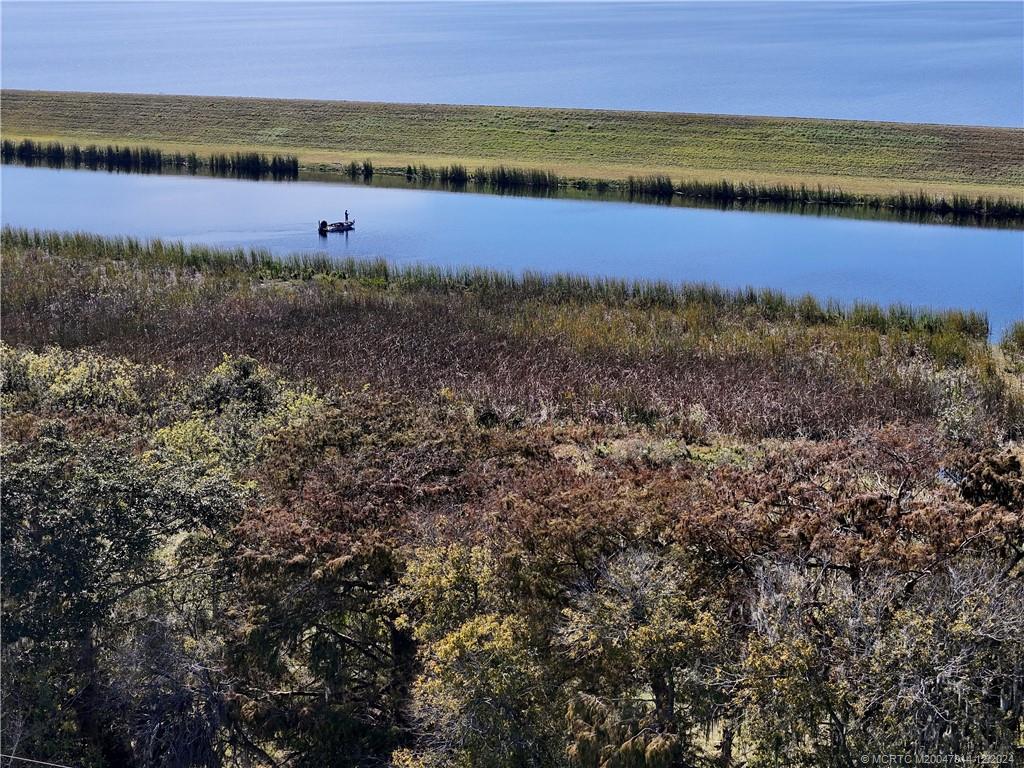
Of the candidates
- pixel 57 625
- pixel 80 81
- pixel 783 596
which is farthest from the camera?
pixel 80 81

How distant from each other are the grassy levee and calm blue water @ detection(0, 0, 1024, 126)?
56.7 ft

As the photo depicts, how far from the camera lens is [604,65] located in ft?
367

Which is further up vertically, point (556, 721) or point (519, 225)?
point (519, 225)

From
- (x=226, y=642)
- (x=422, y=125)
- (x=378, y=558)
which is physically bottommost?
(x=226, y=642)

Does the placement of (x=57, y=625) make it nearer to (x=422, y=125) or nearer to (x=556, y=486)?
(x=556, y=486)

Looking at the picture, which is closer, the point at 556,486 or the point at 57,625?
the point at 57,625

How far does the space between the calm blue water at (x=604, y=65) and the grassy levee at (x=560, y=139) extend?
17271 mm

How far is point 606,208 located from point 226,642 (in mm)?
35777

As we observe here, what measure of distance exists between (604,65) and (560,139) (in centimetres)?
6035

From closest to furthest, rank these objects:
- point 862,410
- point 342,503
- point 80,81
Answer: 1. point 342,503
2. point 862,410
3. point 80,81

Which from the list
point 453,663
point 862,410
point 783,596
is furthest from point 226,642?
point 862,410

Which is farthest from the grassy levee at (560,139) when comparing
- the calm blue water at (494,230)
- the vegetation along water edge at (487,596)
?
the vegetation along water edge at (487,596)

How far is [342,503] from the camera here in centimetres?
1051

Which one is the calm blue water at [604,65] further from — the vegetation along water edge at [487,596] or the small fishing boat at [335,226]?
the vegetation along water edge at [487,596]
